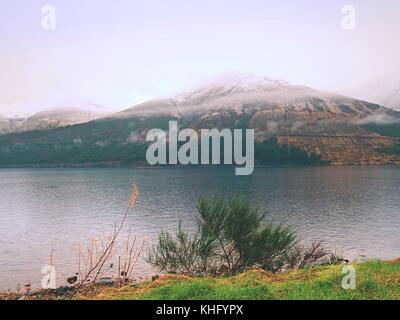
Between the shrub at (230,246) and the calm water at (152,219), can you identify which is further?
the calm water at (152,219)

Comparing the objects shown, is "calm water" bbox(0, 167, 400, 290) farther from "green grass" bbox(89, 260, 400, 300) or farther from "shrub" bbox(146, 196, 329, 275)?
"green grass" bbox(89, 260, 400, 300)

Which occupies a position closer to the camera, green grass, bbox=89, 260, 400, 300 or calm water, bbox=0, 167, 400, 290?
green grass, bbox=89, 260, 400, 300

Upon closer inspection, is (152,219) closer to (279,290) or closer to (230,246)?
(230,246)

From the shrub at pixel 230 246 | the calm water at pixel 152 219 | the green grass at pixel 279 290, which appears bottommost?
the calm water at pixel 152 219

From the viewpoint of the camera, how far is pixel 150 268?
3428 centimetres

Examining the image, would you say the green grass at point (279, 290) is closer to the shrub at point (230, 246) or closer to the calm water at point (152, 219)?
the shrub at point (230, 246)

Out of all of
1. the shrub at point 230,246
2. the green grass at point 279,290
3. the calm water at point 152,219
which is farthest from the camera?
the calm water at point 152,219

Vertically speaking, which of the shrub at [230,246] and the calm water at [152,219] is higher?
the shrub at [230,246]

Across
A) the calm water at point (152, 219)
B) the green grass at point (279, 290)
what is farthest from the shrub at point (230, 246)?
the green grass at point (279, 290)

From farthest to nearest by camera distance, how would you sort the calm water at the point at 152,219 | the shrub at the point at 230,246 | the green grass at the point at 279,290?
1. the calm water at the point at 152,219
2. the shrub at the point at 230,246
3. the green grass at the point at 279,290

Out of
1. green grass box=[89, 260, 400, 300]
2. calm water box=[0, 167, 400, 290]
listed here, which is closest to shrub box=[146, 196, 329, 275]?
calm water box=[0, 167, 400, 290]

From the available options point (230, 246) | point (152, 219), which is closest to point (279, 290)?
point (230, 246)
